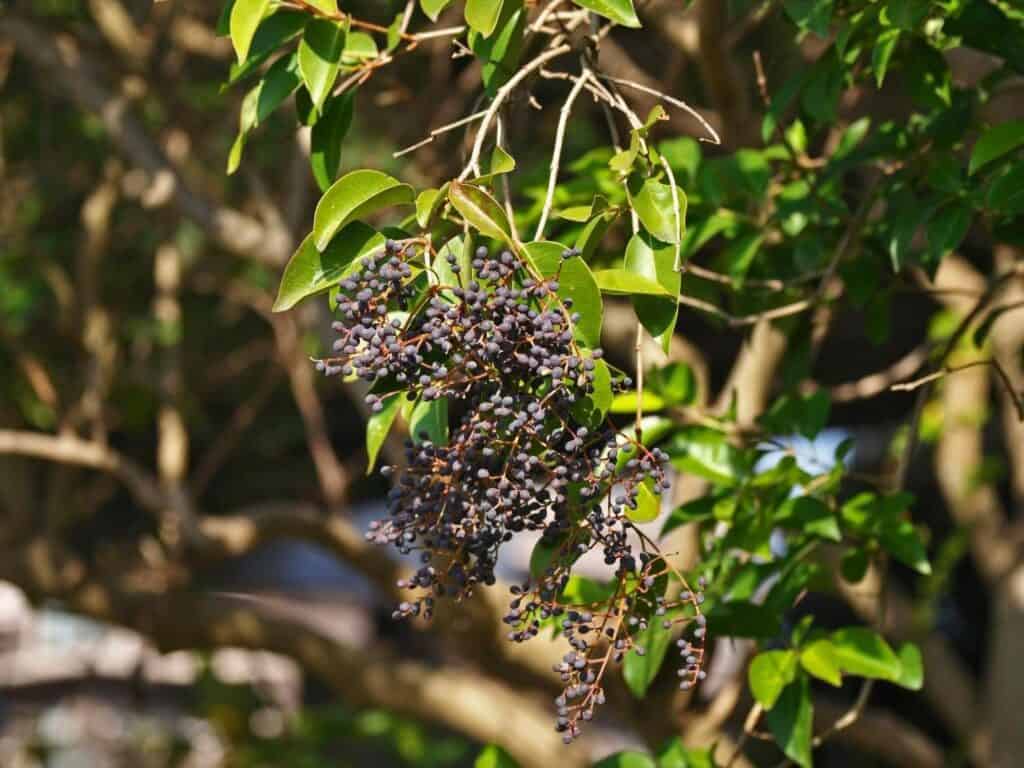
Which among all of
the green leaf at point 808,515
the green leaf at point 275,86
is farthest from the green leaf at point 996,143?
the green leaf at point 275,86

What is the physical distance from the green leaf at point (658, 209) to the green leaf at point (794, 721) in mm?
523

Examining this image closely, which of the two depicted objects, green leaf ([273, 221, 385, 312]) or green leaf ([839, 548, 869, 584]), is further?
green leaf ([839, 548, 869, 584])

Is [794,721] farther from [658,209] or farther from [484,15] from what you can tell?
[484,15]

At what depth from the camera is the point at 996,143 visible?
1.15m

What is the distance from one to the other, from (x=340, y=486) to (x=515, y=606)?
2.30 metres

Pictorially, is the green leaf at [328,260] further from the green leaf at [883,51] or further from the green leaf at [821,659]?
the green leaf at [821,659]

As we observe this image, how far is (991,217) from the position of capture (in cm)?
128

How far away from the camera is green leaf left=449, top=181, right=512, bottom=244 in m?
0.90

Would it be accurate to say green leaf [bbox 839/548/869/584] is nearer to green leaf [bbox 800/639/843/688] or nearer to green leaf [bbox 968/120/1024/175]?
green leaf [bbox 800/639/843/688]

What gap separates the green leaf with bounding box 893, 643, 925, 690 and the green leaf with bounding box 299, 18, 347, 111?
0.76 m

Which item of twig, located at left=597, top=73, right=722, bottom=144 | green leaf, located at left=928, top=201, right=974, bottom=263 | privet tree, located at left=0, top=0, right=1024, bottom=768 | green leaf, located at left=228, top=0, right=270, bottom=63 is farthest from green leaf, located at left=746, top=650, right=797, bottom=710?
green leaf, located at left=228, top=0, right=270, bottom=63

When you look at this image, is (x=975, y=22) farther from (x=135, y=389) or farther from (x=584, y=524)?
(x=135, y=389)

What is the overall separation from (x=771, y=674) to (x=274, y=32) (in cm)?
75

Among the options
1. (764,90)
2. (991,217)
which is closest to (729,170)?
(764,90)
